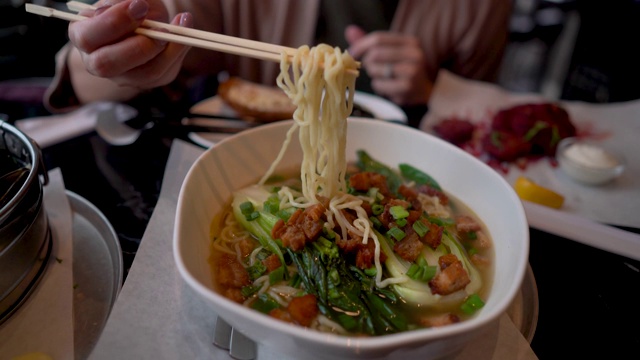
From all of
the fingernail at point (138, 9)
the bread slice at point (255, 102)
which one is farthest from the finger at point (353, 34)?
the fingernail at point (138, 9)

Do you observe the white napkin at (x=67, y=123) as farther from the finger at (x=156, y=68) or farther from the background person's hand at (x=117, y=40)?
the background person's hand at (x=117, y=40)

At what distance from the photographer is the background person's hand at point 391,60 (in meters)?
2.83

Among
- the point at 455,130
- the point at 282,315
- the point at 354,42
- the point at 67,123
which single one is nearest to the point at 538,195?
the point at 455,130

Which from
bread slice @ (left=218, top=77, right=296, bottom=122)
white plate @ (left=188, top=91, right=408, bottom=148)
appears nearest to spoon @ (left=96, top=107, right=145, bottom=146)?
white plate @ (left=188, top=91, right=408, bottom=148)

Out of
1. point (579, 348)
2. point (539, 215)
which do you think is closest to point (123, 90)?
point (539, 215)

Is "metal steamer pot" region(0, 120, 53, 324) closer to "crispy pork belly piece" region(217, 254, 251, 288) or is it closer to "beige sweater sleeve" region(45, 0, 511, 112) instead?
"crispy pork belly piece" region(217, 254, 251, 288)

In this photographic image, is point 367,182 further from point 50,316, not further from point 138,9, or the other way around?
point 50,316

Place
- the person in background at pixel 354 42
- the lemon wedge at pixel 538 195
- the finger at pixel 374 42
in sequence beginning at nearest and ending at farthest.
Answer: the lemon wedge at pixel 538 195 < the person in background at pixel 354 42 < the finger at pixel 374 42

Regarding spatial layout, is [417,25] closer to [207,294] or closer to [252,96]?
[252,96]

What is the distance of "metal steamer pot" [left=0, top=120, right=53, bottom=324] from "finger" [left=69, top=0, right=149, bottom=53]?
0.40 metres

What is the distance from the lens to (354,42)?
288 cm

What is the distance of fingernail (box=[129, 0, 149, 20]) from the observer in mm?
1393

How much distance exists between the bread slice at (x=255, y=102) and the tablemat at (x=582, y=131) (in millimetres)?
976

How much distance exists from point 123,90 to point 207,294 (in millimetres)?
2005
